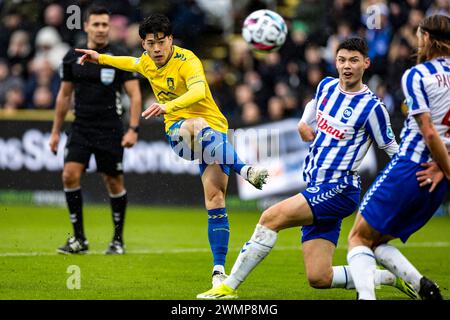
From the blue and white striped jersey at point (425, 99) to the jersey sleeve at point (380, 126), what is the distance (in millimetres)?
605

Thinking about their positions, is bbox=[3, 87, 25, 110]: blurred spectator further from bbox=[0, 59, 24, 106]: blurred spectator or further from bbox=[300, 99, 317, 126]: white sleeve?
bbox=[300, 99, 317, 126]: white sleeve

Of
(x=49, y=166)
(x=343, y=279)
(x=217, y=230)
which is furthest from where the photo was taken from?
(x=49, y=166)

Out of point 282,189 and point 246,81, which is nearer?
point 282,189

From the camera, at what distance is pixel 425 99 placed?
636cm

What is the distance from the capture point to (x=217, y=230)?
8320mm

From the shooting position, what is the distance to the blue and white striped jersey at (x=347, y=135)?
23.9 feet

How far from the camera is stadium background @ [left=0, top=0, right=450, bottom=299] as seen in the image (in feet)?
52.3

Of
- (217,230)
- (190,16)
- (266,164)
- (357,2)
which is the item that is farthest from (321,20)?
(217,230)

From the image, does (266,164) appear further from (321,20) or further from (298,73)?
(321,20)

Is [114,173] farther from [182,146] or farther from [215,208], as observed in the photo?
[215,208]

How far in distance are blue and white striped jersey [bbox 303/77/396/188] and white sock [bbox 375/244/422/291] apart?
2.25 feet

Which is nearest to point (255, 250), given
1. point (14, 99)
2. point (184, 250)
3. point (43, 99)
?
point (184, 250)

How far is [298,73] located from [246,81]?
1.12 m

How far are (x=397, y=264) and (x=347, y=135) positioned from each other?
3.60 ft
